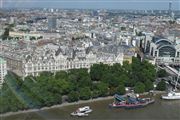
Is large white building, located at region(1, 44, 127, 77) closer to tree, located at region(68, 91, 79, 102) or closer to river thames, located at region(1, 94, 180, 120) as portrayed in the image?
tree, located at region(68, 91, 79, 102)

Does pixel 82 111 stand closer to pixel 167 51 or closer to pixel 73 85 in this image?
pixel 73 85

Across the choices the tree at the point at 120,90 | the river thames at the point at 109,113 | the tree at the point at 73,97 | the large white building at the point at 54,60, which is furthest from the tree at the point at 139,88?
the large white building at the point at 54,60

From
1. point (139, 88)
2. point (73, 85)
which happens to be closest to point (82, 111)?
point (73, 85)

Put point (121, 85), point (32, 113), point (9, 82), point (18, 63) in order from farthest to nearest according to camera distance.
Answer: point (18, 63), point (121, 85), point (9, 82), point (32, 113)

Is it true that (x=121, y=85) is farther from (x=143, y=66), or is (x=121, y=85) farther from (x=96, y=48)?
(x=96, y=48)

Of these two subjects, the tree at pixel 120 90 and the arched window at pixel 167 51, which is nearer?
the tree at pixel 120 90

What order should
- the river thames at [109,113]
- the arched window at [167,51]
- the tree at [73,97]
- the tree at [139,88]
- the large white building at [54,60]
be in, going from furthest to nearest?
1. the arched window at [167,51]
2. the large white building at [54,60]
3. the tree at [139,88]
4. the tree at [73,97]
5. the river thames at [109,113]

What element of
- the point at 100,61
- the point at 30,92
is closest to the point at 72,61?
the point at 100,61

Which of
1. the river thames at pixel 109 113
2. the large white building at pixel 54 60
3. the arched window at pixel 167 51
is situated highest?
the arched window at pixel 167 51

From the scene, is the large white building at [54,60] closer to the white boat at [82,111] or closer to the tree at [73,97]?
the tree at [73,97]
